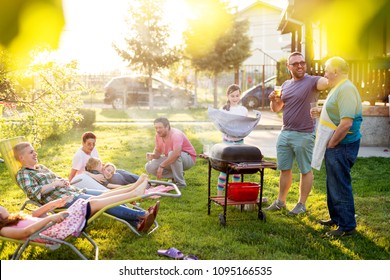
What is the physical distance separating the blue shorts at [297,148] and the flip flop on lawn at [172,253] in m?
1.93

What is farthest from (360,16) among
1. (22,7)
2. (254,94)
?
(22,7)

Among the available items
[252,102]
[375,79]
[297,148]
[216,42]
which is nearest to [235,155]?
[297,148]

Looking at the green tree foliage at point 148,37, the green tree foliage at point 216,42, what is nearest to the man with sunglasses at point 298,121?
the green tree foliage at point 148,37

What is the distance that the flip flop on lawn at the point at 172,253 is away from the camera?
15.6ft

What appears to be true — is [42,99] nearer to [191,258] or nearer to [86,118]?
[191,258]

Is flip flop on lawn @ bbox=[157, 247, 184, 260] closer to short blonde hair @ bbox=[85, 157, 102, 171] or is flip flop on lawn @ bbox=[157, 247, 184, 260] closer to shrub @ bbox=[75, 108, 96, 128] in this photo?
short blonde hair @ bbox=[85, 157, 102, 171]

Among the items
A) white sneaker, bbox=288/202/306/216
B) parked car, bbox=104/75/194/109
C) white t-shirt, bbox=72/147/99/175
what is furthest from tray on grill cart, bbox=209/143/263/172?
parked car, bbox=104/75/194/109

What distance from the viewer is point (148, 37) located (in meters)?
26.2

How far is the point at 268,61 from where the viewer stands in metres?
47.1

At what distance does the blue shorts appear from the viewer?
6.10 metres

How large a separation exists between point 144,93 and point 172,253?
2127cm

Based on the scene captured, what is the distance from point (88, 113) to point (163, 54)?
37.2ft

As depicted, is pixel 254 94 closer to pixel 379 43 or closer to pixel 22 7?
pixel 379 43
